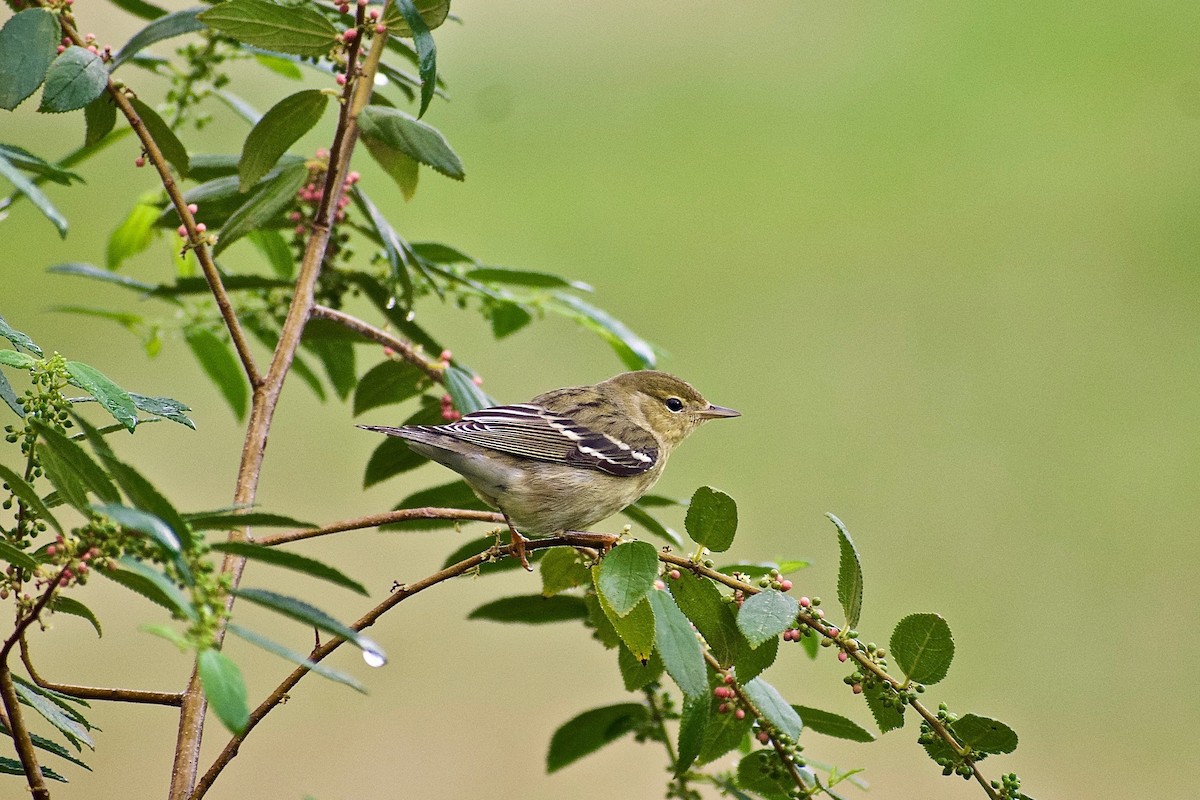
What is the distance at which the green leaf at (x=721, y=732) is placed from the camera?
179cm

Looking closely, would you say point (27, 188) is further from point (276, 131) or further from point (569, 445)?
point (569, 445)

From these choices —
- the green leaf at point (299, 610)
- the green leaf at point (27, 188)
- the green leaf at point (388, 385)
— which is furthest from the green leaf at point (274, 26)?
the green leaf at point (299, 610)

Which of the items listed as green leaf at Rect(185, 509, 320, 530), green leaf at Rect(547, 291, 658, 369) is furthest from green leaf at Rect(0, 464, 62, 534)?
green leaf at Rect(547, 291, 658, 369)

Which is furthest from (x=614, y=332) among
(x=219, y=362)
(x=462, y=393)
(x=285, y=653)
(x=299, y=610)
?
(x=285, y=653)

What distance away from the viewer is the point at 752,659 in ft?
5.36

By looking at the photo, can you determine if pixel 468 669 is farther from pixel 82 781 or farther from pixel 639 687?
pixel 639 687

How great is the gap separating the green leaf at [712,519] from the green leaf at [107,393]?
2.41 ft

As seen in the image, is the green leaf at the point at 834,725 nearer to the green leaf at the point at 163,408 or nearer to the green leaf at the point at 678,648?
the green leaf at the point at 678,648

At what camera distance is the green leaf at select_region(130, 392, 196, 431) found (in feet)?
5.12

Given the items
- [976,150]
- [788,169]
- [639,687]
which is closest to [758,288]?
[788,169]

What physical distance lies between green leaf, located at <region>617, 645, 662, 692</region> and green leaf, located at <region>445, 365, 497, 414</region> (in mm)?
558

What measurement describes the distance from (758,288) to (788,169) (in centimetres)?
169

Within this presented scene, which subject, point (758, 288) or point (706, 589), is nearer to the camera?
point (706, 589)

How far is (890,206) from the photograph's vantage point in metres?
10.1
